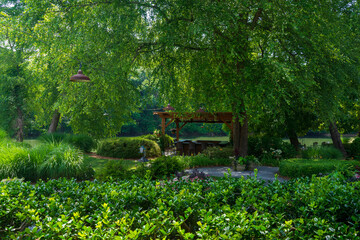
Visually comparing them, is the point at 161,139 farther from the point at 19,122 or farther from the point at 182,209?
the point at 182,209

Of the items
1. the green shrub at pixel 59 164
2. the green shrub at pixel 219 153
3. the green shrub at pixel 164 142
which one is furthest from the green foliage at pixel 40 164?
the green shrub at pixel 164 142

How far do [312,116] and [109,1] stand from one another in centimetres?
1271

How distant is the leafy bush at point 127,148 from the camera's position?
1529 centimetres

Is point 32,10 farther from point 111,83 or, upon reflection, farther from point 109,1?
point 111,83

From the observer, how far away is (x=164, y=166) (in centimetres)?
790

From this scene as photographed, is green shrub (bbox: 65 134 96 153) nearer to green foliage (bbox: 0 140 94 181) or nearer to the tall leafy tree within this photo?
the tall leafy tree

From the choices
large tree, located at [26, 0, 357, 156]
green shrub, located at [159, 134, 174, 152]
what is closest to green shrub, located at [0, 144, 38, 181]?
large tree, located at [26, 0, 357, 156]

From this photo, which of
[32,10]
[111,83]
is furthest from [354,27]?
[32,10]

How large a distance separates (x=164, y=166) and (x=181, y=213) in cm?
486

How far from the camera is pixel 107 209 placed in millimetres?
2635

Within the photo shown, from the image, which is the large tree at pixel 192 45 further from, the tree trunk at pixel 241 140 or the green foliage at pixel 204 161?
the green foliage at pixel 204 161

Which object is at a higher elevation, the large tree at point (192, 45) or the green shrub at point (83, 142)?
the large tree at point (192, 45)

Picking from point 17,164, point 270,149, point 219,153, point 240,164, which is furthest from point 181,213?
point 270,149

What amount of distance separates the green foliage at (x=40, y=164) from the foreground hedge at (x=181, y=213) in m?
4.15
